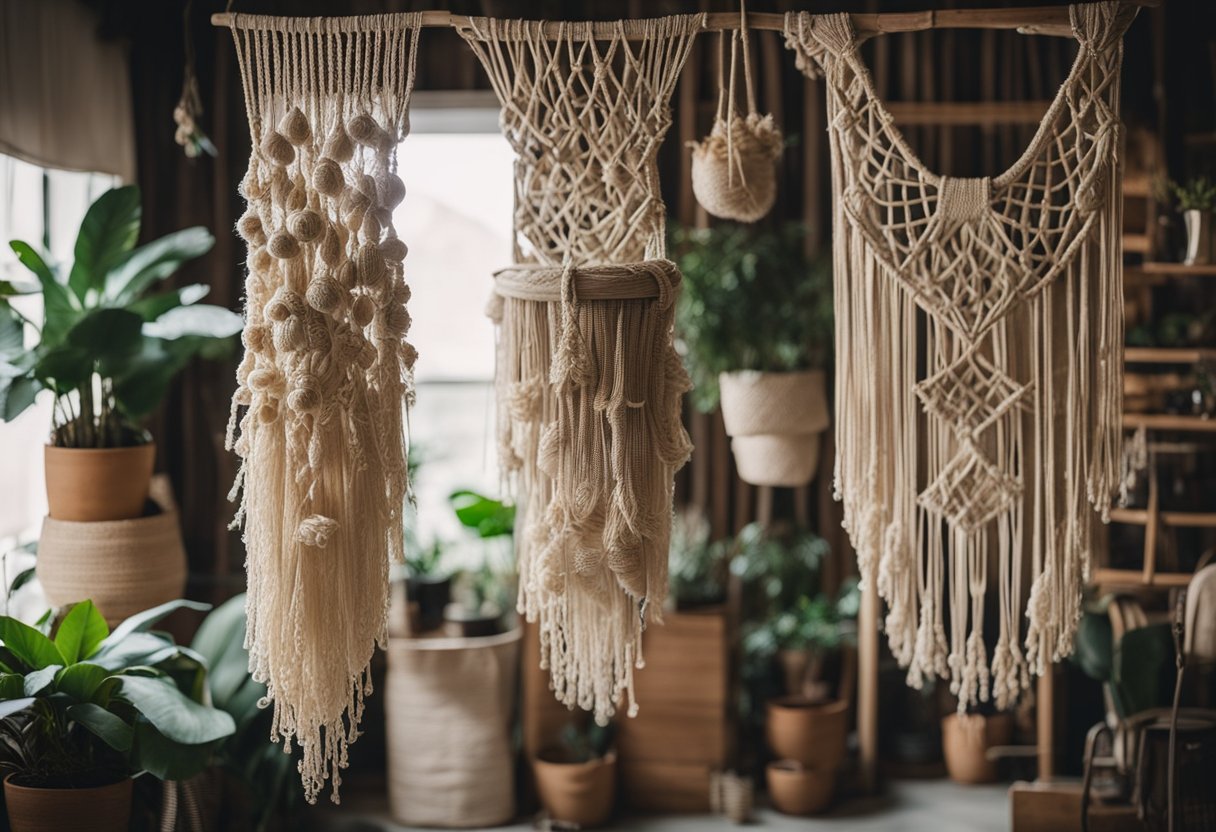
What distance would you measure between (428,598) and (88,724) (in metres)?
1.32

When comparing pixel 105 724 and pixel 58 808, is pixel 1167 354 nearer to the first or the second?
pixel 105 724

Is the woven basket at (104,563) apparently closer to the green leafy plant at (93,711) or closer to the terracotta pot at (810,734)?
the green leafy plant at (93,711)

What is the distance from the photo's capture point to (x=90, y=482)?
275cm

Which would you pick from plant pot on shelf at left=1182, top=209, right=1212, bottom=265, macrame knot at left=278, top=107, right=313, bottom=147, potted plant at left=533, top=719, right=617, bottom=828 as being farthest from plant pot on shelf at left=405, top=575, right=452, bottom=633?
plant pot on shelf at left=1182, top=209, right=1212, bottom=265

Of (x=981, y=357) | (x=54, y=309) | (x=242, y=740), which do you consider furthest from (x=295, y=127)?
(x=242, y=740)

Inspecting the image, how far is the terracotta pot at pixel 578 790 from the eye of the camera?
11.1 feet

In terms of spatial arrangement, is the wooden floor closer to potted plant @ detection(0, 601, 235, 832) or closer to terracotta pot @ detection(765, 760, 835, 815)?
terracotta pot @ detection(765, 760, 835, 815)

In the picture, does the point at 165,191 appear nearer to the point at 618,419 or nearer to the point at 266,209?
the point at 266,209

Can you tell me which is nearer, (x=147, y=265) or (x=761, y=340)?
(x=147, y=265)

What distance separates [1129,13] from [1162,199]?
1472mm

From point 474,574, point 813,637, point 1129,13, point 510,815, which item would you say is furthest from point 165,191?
point 1129,13

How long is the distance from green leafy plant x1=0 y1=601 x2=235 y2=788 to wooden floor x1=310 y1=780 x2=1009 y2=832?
1049 millimetres

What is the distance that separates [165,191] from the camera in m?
3.69

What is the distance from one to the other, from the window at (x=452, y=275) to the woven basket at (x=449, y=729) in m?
0.45
